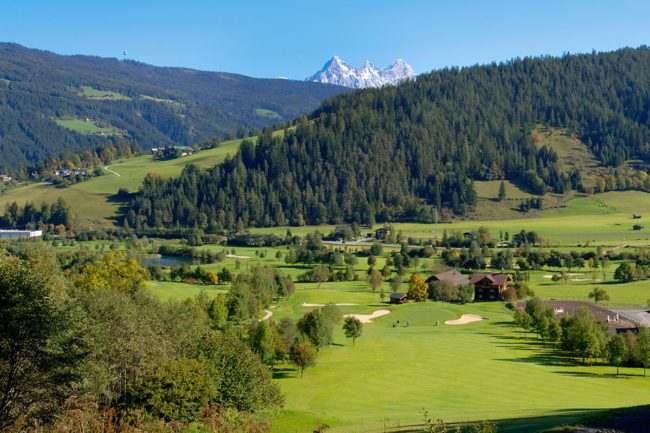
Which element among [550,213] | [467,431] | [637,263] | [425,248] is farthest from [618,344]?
[550,213]

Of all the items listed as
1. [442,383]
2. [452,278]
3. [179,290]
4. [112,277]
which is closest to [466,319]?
[452,278]

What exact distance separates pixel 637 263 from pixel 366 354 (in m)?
65.3

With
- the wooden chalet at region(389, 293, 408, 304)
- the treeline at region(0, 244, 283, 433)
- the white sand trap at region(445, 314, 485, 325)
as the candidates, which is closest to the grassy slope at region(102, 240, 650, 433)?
the white sand trap at region(445, 314, 485, 325)

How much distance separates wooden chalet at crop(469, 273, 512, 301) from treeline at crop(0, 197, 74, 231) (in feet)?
390

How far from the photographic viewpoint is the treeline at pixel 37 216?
181 metres

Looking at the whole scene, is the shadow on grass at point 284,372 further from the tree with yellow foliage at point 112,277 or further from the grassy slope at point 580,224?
the grassy slope at point 580,224

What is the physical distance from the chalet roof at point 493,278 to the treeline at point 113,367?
186 ft

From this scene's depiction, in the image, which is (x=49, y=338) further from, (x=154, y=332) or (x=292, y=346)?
(x=292, y=346)

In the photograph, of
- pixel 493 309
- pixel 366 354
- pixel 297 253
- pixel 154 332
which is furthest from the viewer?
pixel 297 253

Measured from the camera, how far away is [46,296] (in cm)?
2684

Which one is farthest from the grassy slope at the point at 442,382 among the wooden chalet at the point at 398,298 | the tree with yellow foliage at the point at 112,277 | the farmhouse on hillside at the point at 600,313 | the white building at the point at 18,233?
the white building at the point at 18,233

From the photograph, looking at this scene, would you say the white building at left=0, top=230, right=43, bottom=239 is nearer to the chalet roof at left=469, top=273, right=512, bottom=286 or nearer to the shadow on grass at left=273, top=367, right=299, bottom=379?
the chalet roof at left=469, top=273, right=512, bottom=286

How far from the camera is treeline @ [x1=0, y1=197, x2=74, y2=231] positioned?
594 feet

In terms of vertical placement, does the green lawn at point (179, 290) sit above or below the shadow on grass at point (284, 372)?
above
